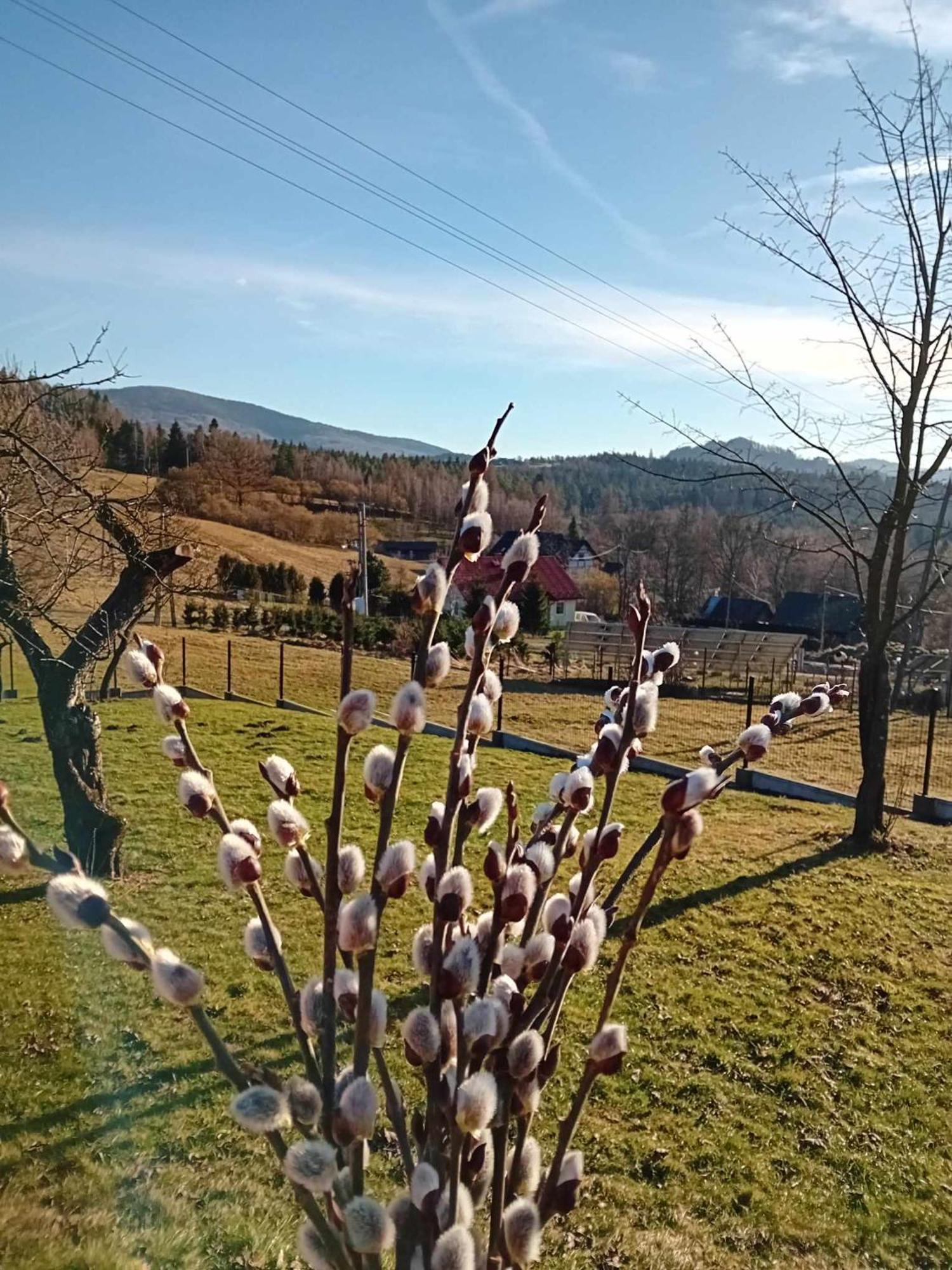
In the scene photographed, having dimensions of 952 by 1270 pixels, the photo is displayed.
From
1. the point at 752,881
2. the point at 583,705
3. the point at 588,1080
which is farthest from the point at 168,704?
the point at 583,705

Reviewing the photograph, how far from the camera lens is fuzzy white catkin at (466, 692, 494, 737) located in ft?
2.66

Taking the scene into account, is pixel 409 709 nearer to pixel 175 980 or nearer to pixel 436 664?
pixel 436 664

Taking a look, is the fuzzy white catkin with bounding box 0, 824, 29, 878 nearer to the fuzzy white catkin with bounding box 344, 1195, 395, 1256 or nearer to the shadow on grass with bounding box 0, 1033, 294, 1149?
the fuzzy white catkin with bounding box 344, 1195, 395, 1256

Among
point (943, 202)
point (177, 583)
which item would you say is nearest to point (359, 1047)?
point (177, 583)

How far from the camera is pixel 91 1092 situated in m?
3.25

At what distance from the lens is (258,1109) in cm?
60

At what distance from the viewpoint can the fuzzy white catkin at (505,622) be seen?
823 mm

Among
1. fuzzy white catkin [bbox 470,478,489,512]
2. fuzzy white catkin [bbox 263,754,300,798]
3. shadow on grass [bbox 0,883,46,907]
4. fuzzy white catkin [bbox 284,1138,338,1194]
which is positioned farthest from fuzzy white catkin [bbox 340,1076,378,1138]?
shadow on grass [bbox 0,883,46,907]

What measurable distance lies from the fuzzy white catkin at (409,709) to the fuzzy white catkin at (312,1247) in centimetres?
41

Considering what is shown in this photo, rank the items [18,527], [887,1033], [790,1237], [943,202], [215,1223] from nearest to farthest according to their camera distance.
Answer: [215,1223], [790,1237], [887,1033], [18,527], [943,202]

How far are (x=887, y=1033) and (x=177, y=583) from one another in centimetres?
454

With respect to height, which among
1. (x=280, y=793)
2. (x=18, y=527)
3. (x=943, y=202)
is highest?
(x=943, y=202)

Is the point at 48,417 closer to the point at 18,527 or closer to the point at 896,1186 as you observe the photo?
the point at 18,527

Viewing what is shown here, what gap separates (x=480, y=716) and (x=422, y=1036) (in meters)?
0.27
